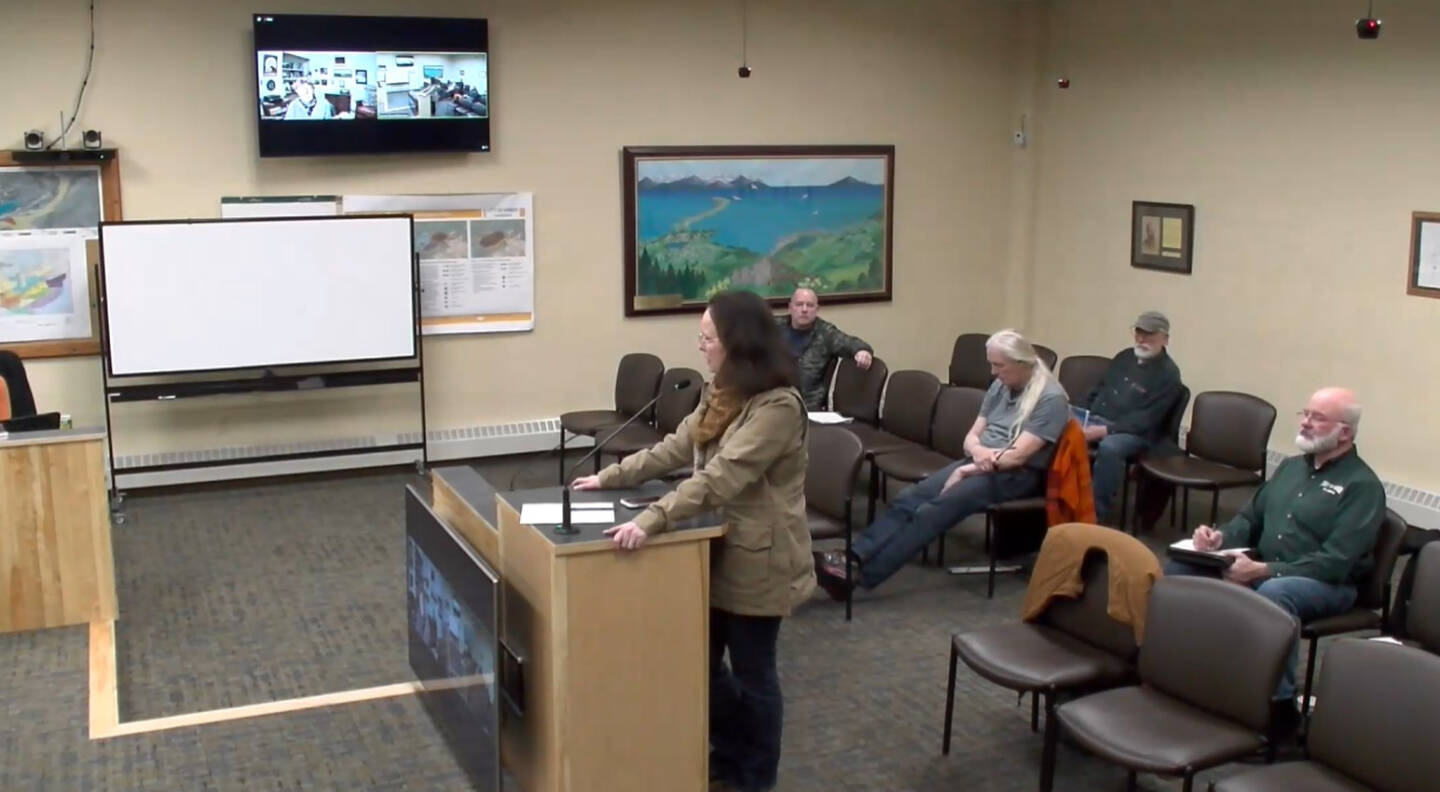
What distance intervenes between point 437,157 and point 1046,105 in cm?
432

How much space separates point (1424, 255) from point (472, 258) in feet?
17.5

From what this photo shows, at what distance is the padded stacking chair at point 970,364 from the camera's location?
874 cm

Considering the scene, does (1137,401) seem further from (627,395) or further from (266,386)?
(266,386)

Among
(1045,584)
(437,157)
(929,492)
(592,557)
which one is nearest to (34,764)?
(592,557)

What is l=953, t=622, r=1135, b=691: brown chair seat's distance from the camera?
424 cm

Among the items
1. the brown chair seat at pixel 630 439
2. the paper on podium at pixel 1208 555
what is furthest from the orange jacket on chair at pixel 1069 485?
the brown chair seat at pixel 630 439

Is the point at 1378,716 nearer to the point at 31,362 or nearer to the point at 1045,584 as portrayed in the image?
the point at 1045,584

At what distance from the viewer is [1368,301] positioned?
294 inches

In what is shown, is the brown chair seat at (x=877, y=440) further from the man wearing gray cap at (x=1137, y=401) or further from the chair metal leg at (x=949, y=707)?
the chair metal leg at (x=949, y=707)

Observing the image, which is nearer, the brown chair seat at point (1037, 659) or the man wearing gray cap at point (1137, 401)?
the brown chair seat at point (1037, 659)

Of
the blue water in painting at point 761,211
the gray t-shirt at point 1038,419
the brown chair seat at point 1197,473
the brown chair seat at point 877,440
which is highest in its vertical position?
the blue water in painting at point 761,211

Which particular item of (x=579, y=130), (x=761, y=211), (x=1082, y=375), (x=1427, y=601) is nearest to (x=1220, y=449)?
(x=1082, y=375)

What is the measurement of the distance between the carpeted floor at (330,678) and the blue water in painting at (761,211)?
2772 mm

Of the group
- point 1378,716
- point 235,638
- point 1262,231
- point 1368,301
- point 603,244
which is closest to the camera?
point 1378,716
